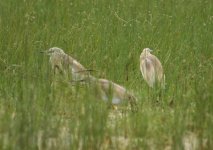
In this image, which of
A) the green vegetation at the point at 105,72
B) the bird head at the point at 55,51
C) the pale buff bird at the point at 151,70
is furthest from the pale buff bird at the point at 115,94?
the bird head at the point at 55,51

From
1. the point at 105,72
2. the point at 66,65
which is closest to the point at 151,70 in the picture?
the point at 105,72

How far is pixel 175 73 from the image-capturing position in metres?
6.95

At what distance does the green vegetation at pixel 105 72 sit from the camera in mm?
4488

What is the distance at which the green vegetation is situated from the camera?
4488mm

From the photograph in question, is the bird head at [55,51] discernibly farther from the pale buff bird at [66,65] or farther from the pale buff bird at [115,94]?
the pale buff bird at [115,94]


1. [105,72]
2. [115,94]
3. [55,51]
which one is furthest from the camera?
[105,72]

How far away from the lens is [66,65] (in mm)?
6379

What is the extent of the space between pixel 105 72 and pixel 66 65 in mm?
617

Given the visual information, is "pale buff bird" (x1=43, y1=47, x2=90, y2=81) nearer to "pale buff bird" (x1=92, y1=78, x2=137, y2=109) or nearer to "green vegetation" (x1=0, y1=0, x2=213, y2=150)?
"green vegetation" (x1=0, y1=0, x2=213, y2=150)

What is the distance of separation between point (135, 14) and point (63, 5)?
1074 mm

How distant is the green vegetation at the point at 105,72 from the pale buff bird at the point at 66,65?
18 centimetres

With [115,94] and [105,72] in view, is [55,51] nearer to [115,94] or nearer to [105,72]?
[105,72]

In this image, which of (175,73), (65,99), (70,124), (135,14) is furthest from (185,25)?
(70,124)

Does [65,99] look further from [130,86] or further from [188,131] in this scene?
[130,86]
